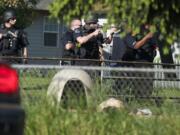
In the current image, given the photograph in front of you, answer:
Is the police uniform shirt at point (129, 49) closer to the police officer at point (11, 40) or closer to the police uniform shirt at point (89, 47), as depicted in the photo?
the police uniform shirt at point (89, 47)

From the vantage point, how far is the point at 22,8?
25.5m

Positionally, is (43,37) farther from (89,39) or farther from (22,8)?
(89,39)

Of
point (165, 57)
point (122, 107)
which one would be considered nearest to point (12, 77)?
point (122, 107)

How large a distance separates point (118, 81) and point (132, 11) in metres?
2.45

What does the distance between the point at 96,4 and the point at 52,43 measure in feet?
83.3

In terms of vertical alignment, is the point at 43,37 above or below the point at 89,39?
above

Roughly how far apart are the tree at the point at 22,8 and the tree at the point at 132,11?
1760 centimetres

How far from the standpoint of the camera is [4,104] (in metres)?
5.13

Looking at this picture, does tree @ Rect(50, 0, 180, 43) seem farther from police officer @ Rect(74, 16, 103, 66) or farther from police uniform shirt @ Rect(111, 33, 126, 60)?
police uniform shirt @ Rect(111, 33, 126, 60)

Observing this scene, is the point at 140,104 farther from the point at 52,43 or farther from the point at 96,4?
the point at 52,43

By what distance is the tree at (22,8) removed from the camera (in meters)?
24.7

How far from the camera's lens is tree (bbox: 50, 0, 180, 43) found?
6355mm

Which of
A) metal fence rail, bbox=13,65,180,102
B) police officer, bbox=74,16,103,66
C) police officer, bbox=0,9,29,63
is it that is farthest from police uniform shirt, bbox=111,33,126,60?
metal fence rail, bbox=13,65,180,102

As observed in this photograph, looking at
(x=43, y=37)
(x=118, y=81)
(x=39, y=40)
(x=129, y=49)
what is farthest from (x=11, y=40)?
(x=43, y=37)
